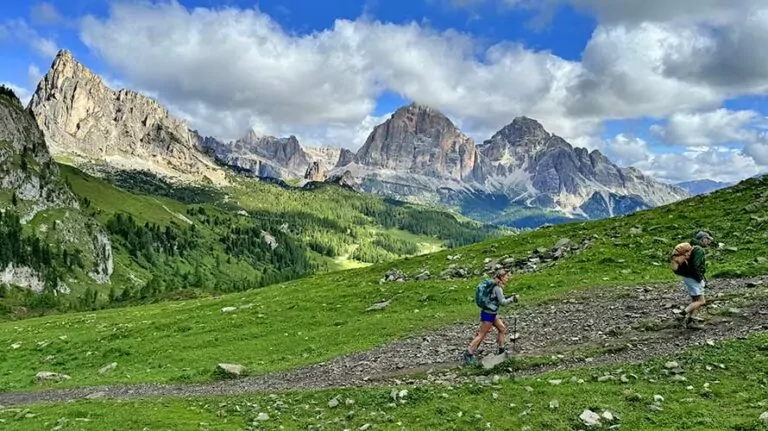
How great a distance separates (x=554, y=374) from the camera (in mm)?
21812

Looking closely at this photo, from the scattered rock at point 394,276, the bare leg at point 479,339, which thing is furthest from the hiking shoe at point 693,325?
the scattered rock at point 394,276

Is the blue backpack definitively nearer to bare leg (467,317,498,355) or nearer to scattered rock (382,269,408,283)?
bare leg (467,317,498,355)

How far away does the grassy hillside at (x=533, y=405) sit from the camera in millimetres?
16766

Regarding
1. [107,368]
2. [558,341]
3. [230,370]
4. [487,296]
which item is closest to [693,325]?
[558,341]

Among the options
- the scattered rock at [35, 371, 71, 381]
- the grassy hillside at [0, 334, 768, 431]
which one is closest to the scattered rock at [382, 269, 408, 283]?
the scattered rock at [35, 371, 71, 381]

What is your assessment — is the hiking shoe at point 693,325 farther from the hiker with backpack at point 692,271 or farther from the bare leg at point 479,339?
the bare leg at point 479,339

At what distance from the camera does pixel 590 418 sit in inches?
674

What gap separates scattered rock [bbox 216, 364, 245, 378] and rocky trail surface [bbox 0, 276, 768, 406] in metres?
0.87

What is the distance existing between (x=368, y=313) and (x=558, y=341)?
20.0 meters

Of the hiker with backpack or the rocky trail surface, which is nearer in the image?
the rocky trail surface

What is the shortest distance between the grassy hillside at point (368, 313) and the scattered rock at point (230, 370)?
762mm

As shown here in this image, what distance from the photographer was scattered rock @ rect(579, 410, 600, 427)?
16.8 m

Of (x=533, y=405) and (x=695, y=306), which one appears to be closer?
(x=533, y=405)

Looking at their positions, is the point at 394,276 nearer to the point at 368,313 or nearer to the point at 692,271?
the point at 368,313
